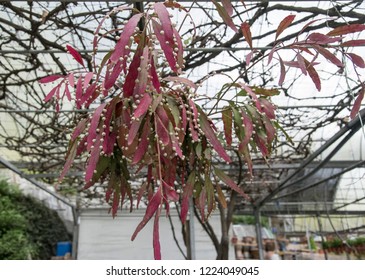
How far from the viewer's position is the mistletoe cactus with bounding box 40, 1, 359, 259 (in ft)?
2.43

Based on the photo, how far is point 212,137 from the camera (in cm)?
92

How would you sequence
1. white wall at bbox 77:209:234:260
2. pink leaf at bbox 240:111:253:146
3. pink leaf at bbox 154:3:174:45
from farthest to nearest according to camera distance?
white wall at bbox 77:209:234:260
pink leaf at bbox 240:111:253:146
pink leaf at bbox 154:3:174:45

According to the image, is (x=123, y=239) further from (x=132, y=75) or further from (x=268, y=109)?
(x=132, y=75)

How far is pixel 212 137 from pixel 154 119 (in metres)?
0.16

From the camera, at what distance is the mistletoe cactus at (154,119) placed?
0.74 metres

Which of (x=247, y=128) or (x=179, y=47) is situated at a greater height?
(x=179, y=47)

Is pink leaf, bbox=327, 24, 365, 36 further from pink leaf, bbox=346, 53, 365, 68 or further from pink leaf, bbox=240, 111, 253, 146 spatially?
pink leaf, bbox=240, 111, 253, 146

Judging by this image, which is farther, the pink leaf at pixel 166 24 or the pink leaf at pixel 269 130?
the pink leaf at pixel 269 130

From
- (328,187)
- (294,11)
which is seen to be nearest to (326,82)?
(294,11)

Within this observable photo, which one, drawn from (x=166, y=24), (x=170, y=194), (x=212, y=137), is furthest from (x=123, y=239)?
(x=166, y=24)

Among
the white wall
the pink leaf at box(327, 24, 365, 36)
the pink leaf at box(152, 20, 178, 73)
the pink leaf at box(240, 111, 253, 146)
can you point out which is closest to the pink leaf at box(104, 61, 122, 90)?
the pink leaf at box(152, 20, 178, 73)

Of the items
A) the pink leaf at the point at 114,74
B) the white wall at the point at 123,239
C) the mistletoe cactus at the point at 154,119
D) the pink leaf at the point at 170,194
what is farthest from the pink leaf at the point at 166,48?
the white wall at the point at 123,239

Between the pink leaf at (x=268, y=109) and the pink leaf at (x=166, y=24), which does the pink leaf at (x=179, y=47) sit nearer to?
the pink leaf at (x=166, y=24)
